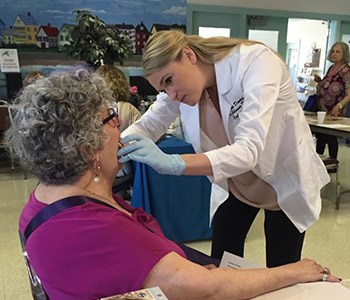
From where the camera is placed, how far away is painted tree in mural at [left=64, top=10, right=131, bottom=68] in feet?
11.8

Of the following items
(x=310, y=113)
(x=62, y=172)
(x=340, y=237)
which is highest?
(x=62, y=172)

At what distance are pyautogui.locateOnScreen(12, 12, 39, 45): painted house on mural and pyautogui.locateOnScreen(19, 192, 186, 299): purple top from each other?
5.08 m

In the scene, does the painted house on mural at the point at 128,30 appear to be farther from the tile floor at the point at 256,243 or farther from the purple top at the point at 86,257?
the purple top at the point at 86,257

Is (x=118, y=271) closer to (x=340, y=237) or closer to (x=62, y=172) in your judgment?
(x=62, y=172)

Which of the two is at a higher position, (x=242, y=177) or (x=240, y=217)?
(x=242, y=177)

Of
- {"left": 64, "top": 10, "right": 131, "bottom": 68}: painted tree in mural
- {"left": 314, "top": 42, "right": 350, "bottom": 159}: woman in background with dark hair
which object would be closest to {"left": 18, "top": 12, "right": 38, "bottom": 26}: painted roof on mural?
{"left": 64, "top": 10, "right": 131, "bottom": 68}: painted tree in mural

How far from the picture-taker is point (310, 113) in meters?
4.30

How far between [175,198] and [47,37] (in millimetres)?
3871

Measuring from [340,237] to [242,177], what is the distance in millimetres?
1861

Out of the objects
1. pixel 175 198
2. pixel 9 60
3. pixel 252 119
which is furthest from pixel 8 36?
pixel 252 119

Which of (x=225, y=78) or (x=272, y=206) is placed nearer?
(x=225, y=78)

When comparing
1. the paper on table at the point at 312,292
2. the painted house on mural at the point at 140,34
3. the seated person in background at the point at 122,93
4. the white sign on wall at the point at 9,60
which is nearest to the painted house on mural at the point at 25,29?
the white sign on wall at the point at 9,60

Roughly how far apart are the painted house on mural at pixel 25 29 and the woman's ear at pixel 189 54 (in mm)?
4696

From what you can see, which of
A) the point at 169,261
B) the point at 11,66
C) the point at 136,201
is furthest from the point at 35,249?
the point at 11,66
